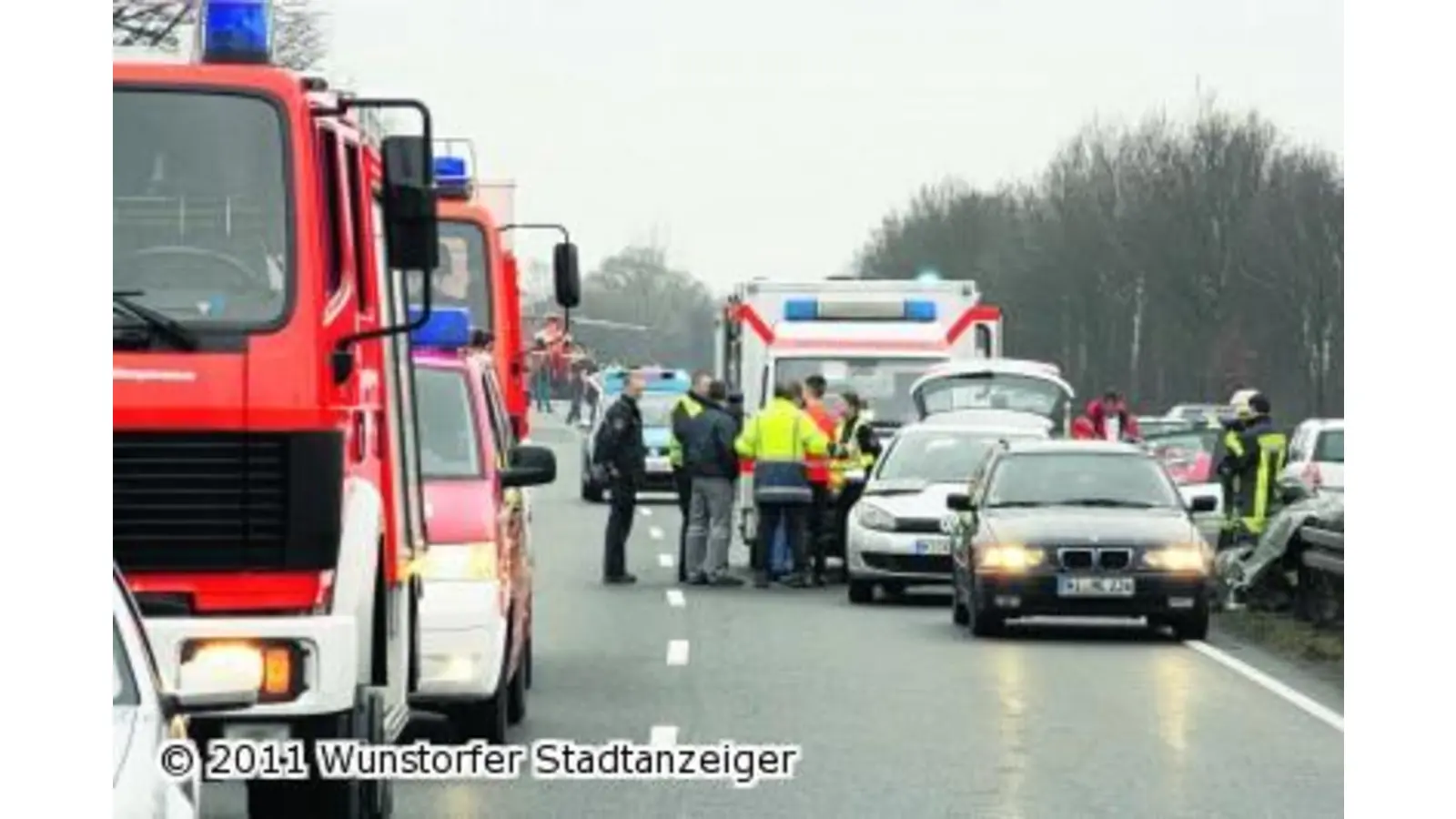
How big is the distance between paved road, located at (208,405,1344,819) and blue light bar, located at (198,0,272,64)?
351 cm

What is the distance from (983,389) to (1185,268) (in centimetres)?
5842

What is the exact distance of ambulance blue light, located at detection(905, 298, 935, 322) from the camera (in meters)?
37.2

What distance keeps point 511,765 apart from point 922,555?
41.9 ft

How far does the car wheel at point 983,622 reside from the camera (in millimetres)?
24844

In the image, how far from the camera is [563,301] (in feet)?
85.1

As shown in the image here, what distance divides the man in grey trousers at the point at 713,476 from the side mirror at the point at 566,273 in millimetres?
5244

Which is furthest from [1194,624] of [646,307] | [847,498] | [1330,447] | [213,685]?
[646,307]

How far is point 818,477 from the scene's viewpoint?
106ft

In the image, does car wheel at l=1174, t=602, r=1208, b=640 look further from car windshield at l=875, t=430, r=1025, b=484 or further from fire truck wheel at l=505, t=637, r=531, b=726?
fire truck wheel at l=505, t=637, r=531, b=726

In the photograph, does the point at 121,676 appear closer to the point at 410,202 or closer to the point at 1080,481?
the point at 410,202

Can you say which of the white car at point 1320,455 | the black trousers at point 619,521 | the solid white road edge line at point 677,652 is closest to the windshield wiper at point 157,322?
the solid white road edge line at point 677,652
